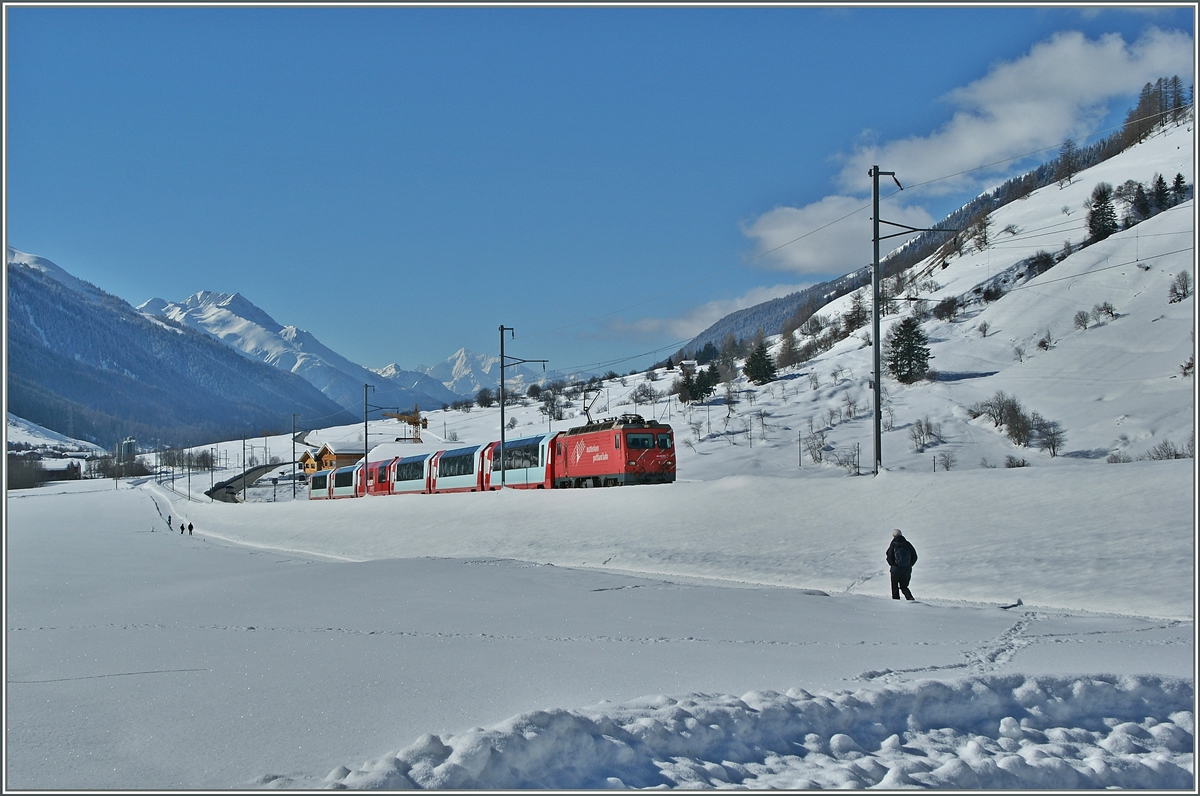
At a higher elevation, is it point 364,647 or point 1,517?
point 1,517

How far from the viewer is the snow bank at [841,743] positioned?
4586mm

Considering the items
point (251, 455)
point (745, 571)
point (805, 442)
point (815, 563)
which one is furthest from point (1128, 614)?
point (251, 455)

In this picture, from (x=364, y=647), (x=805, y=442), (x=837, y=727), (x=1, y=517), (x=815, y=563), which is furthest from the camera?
(x=805, y=442)

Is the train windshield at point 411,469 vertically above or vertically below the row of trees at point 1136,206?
below

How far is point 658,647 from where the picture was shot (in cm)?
806

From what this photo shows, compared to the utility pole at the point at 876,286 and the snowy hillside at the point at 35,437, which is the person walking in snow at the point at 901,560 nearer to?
the utility pole at the point at 876,286

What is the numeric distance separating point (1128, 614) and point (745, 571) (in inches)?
296

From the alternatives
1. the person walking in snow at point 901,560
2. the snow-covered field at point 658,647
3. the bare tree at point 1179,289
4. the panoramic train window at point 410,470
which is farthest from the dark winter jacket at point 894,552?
the bare tree at point 1179,289

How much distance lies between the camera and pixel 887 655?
7.84 meters

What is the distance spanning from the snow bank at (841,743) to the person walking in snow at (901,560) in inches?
261

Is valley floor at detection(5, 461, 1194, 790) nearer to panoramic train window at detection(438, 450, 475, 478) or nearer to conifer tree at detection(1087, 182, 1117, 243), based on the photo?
panoramic train window at detection(438, 450, 475, 478)

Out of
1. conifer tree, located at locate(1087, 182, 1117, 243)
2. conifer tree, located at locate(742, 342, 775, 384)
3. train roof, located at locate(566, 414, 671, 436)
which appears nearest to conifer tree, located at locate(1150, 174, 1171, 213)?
conifer tree, located at locate(1087, 182, 1117, 243)

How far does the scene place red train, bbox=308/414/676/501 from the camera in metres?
30.2

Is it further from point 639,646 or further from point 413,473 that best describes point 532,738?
point 413,473
